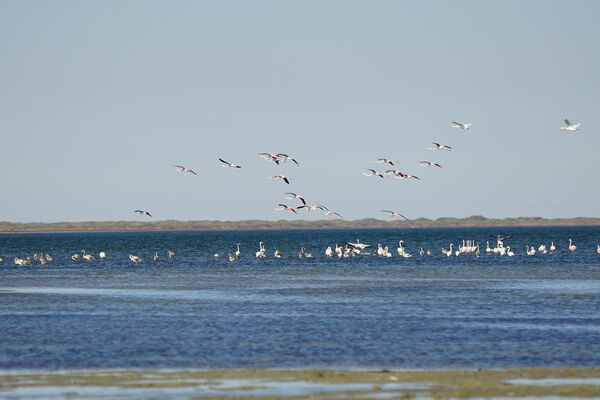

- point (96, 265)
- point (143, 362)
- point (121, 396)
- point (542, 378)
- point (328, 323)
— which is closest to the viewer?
point (121, 396)

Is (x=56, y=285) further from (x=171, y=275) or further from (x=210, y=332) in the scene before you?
(x=210, y=332)

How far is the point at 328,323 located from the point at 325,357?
7.52 metres

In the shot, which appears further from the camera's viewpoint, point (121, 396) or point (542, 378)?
point (542, 378)

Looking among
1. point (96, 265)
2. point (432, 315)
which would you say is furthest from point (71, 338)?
point (96, 265)

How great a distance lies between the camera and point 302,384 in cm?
2112

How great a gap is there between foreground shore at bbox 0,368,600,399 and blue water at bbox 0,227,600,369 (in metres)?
1.20

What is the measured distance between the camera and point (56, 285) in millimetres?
53688

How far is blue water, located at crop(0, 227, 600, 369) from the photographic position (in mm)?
25109

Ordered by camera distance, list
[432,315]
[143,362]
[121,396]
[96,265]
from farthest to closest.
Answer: [96,265] → [432,315] → [143,362] → [121,396]

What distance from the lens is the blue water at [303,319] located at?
25109 mm

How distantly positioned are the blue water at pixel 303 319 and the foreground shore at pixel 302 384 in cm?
120

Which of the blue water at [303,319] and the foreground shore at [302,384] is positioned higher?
the blue water at [303,319]

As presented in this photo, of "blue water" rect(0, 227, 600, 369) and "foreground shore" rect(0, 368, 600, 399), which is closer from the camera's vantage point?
Result: "foreground shore" rect(0, 368, 600, 399)

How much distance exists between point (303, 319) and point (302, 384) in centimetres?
1278
